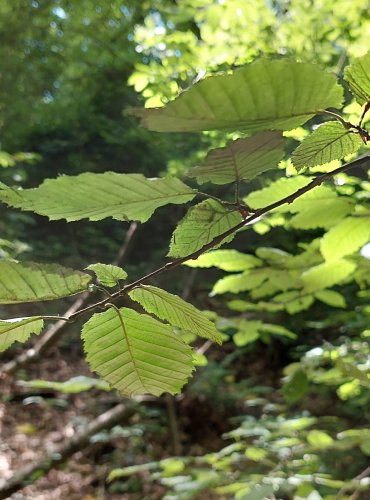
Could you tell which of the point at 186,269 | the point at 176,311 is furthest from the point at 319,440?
the point at 186,269

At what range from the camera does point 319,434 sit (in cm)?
131

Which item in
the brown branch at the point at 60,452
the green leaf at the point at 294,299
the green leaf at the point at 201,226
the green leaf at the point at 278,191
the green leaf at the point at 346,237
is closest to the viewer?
the green leaf at the point at 201,226

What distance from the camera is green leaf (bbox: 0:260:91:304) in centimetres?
30

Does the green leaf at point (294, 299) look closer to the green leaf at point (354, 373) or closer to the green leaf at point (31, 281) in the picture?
the green leaf at point (354, 373)

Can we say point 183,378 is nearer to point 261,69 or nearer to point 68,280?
point 68,280

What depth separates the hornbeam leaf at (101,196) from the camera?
0.32 meters

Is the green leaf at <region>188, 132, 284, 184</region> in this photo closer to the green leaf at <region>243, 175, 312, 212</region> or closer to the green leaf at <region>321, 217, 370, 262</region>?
the green leaf at <region>243, 175, 312, 212</region>

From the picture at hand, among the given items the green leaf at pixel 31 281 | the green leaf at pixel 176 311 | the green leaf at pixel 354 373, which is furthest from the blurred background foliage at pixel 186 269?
→ the green leaf at pixel 31 281

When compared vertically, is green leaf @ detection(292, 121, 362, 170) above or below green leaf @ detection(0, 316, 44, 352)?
A: above

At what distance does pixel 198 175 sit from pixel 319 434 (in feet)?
3.82

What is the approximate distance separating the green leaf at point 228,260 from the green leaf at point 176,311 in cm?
42

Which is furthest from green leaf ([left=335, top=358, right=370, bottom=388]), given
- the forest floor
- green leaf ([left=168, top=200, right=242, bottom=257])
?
the forest floor

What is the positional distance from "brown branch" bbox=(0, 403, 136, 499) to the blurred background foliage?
0.34 feet

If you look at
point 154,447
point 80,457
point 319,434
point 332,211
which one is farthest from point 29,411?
point 332,211
